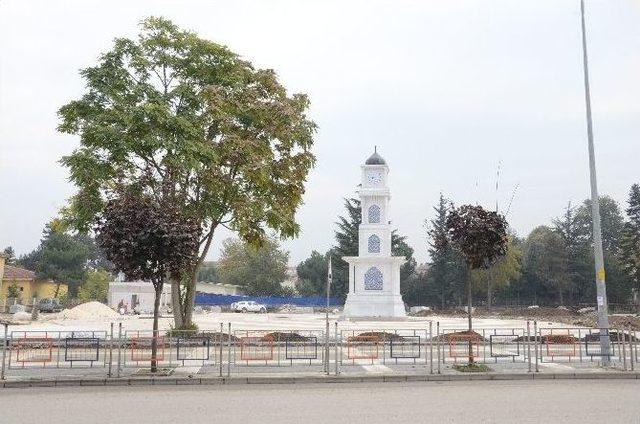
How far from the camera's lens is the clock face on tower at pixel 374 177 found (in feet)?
151

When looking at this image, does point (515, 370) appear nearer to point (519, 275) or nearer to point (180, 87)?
point (180, 87)

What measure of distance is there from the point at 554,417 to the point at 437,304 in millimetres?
76623

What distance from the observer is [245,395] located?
12867mm

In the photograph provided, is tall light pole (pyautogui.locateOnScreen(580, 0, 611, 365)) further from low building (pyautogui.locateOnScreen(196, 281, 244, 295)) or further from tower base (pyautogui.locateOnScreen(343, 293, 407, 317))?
low building (pyautogui.locateOnScreen(196, 281, 244, 295))

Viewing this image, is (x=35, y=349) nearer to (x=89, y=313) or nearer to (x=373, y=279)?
(x=373, y=279)

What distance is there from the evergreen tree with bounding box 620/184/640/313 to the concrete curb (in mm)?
48461

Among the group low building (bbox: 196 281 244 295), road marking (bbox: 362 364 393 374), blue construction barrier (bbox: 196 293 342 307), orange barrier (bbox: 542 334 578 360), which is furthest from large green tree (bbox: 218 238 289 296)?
road marking (bbox: 362 364 393 374)

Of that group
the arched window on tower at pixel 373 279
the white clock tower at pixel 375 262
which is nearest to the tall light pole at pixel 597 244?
the white clock tower at pixel 375 262

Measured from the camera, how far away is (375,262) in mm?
44125

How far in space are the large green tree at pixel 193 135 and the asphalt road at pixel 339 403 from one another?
511 inches

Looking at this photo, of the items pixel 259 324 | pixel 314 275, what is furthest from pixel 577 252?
pixel 259 324

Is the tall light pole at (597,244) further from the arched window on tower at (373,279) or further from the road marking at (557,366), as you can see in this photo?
the arched window on tower at (373,279)

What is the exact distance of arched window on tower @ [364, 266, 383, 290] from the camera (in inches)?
1735

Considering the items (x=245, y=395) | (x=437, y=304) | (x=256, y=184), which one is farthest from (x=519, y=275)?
(x=245, y=395)
